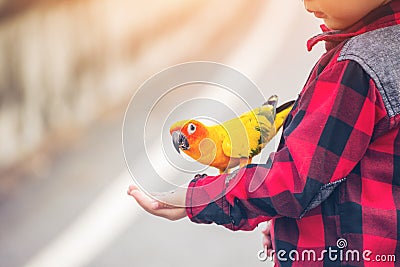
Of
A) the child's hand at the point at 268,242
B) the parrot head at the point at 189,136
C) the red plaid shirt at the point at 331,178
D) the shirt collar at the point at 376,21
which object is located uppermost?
the shirt collar at the point at 376,21

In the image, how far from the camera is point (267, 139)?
774 mm

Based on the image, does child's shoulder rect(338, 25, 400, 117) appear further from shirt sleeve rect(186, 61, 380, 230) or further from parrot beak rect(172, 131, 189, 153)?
parrot beak rect(172, 131, 189, 153)

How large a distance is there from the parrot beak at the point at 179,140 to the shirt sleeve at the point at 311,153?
8cm

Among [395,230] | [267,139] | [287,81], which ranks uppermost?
[267,139]

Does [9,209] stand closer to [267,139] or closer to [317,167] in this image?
[267,139]

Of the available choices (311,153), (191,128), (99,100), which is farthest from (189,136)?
(99,100)

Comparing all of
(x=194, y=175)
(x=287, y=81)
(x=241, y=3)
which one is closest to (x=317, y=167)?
(x=194, y=175)

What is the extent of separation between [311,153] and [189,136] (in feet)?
0.56

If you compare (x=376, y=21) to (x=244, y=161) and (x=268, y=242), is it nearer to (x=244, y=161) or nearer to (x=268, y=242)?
(x=244, y=161)

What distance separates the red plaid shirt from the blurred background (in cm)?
62

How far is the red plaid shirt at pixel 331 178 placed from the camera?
64 cm

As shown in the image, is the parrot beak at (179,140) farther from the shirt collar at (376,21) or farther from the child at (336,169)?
the shirt collar at (376,21)

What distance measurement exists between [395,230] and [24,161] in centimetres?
126

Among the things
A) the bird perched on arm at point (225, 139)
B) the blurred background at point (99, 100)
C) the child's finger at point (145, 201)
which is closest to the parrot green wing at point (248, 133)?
the bird perched on arm at point (225, 139)
